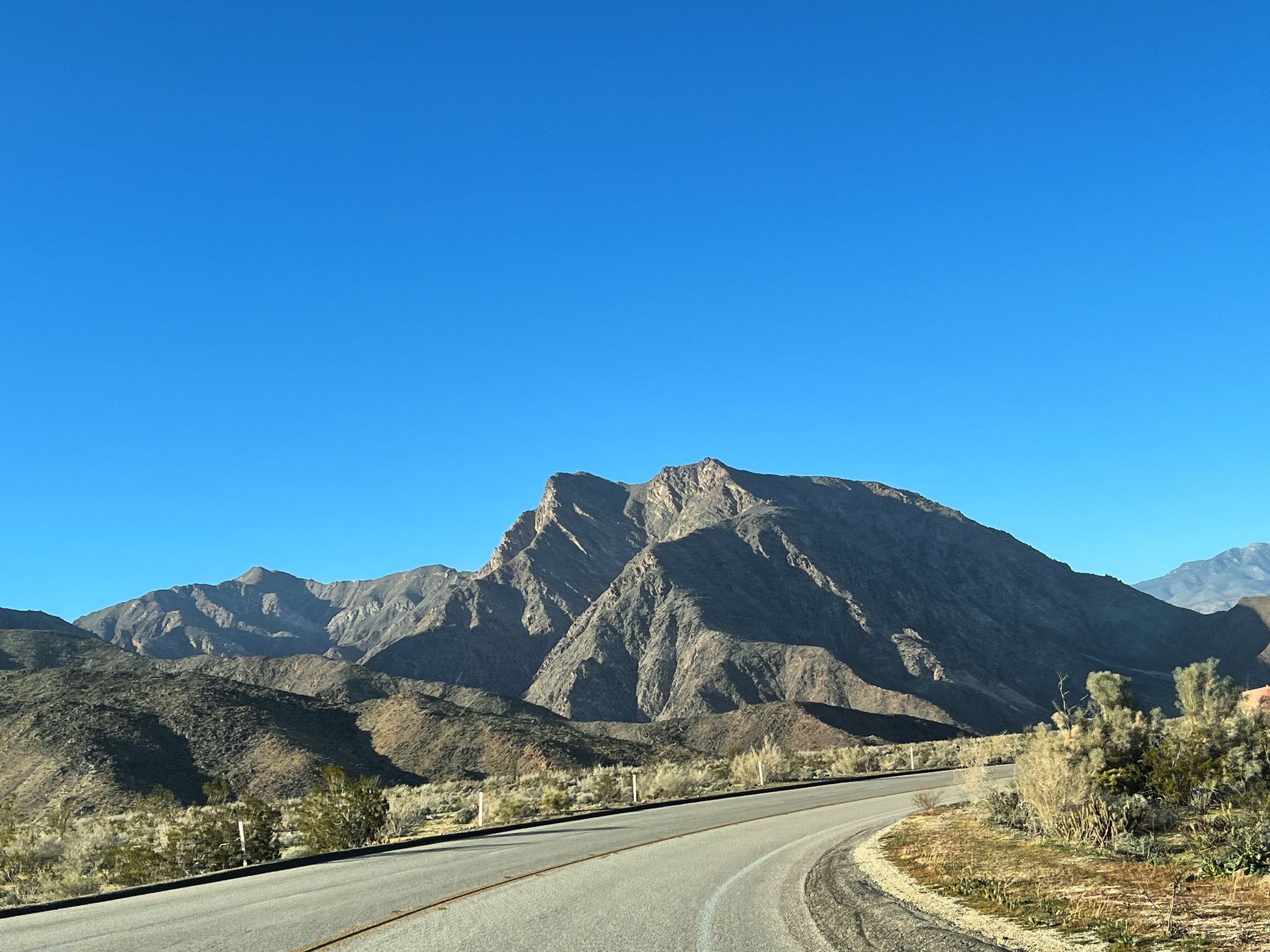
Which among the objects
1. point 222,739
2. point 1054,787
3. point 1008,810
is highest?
point 222,739

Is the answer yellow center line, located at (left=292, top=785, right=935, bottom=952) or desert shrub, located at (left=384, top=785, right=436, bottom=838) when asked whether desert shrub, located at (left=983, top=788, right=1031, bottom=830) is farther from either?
desert shrub, located at (left=384, top=785, right=436, bottom=838)

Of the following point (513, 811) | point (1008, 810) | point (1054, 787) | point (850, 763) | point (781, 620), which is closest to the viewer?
point (1054, 787)

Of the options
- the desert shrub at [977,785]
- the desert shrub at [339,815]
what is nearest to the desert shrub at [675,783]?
the desert shrub at [977,785]

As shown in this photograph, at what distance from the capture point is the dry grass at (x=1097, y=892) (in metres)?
8.34

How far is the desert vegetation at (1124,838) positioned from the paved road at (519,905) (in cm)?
161

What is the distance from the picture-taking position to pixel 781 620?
124 m

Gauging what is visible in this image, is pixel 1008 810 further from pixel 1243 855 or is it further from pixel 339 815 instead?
pixel 339 815

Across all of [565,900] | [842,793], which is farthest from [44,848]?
[842,793]

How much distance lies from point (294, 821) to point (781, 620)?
105475 mm

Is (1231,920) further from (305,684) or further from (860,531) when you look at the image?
(860,531)

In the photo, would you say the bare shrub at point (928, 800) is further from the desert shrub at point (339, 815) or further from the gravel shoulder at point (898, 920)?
the desert shrub at point (339, 815)

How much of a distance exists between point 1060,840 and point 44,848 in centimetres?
2252

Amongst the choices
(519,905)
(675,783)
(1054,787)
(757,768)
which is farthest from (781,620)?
(519,905)

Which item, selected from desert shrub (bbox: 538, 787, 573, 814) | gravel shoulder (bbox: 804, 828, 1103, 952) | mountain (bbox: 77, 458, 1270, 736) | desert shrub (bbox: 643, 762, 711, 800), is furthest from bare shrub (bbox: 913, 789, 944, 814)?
mountain (bbox: 77, 458, 1270, 736)
